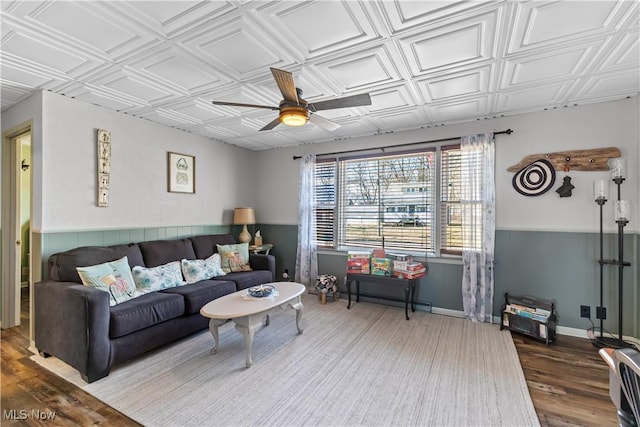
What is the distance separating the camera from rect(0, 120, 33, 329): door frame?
3.38 meters

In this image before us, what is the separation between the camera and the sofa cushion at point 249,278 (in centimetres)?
369

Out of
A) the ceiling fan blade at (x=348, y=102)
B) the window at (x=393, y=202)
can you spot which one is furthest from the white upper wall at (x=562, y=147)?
the ceiling fan blade at (x=348, y=102)

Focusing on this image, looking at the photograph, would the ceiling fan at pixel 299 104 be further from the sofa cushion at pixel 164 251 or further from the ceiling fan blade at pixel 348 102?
the sofa cushion at pixel 164 251

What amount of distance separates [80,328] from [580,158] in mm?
5106

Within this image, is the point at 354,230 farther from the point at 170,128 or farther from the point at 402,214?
the point at 170,128

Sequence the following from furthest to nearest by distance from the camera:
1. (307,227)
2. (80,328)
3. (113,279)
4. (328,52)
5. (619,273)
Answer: (307,227) < (619,273) < (113,279) < (80,328) < (328,52)

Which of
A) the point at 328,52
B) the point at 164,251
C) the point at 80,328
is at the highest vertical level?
the point at 328,52

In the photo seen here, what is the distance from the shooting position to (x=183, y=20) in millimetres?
1858

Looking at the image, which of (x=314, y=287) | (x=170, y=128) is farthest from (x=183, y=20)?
(x=314, y=287)

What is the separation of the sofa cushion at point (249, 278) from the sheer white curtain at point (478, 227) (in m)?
2.62

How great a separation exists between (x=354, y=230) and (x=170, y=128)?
3090mm

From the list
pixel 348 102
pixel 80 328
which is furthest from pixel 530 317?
pixel 80 328

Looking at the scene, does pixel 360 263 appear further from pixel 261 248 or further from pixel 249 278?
pixel 261 248

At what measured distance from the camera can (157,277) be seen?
10.5ft
